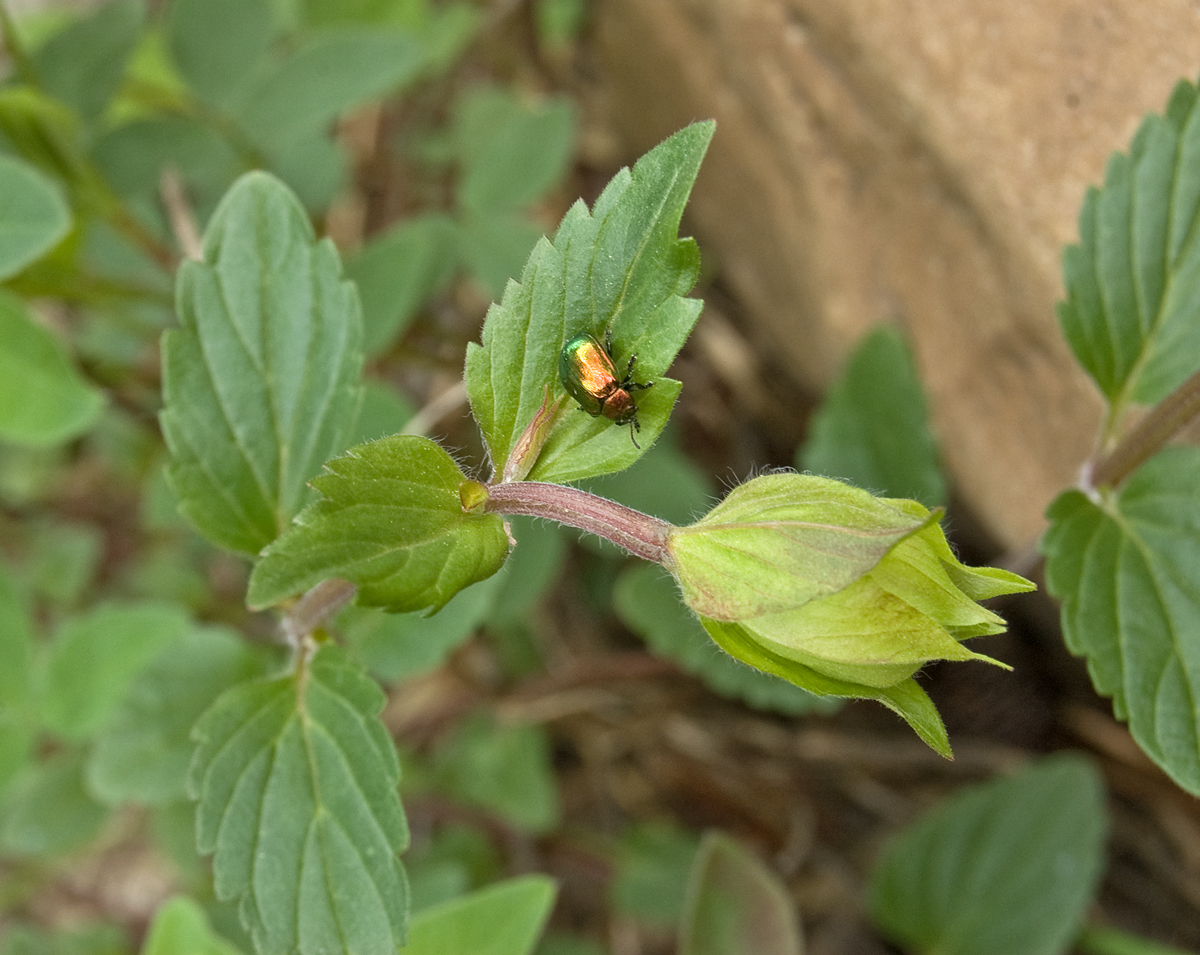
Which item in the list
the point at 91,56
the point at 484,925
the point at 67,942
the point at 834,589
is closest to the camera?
the point at 834,589

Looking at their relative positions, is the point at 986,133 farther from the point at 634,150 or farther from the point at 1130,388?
the point at 634,150

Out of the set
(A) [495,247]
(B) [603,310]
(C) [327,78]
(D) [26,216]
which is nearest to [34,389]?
(D) [26,216]

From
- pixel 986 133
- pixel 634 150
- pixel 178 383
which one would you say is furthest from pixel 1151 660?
pixel 634 150

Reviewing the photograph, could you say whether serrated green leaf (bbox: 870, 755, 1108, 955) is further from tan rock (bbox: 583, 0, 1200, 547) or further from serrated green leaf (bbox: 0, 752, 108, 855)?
serrated green leaf (bbox: 0, 752, 108, 855)

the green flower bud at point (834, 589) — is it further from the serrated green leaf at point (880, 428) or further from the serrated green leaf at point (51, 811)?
the serrated green leaf at point (51, 811)

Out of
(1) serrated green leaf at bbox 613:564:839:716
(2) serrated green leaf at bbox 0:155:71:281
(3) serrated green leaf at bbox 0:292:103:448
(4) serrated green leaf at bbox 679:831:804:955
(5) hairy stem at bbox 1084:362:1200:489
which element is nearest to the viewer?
(5) hairy stem at bbox 1084:362:1200:489

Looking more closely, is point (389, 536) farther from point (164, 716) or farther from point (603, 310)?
point (164, 716)

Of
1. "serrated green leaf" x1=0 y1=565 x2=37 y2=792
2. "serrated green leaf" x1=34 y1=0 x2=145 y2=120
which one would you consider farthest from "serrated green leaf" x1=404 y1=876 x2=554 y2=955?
"serrated green leaf" x1=34 y1=0 x2=145 y2=120

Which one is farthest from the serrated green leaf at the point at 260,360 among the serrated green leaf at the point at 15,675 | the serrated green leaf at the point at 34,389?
the serrated green leaf at the point at 15,675
